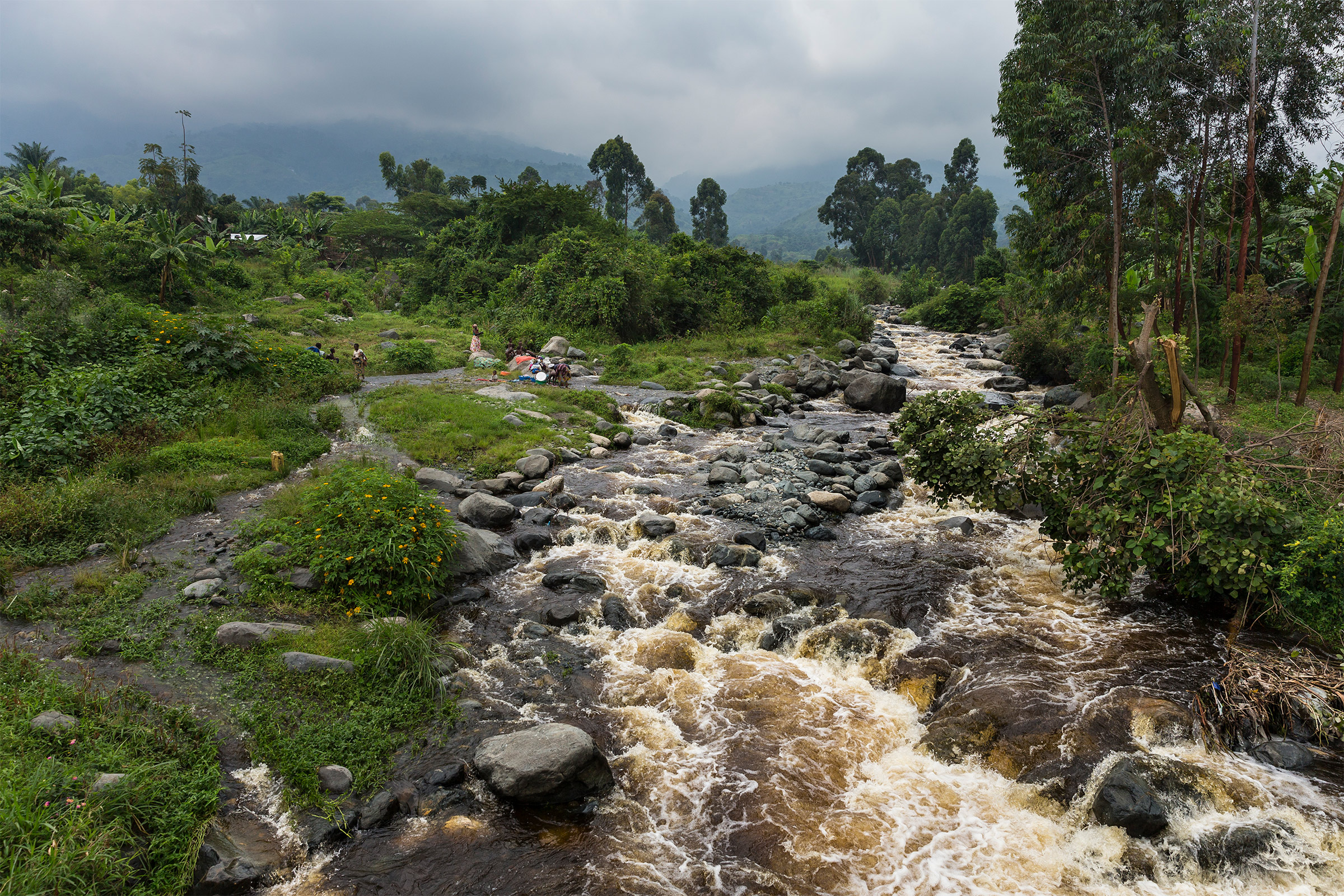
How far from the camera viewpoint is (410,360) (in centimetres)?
2528

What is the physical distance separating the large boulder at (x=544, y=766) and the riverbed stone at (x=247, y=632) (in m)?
3.19

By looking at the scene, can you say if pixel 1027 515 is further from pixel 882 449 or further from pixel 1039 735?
pixel 1039 735

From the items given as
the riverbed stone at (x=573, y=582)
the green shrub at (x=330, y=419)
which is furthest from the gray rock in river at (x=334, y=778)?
the green shrub at (x=330, y=419)

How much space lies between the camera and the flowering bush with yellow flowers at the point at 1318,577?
6930 mm

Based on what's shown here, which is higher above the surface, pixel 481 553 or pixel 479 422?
pixel 479 422

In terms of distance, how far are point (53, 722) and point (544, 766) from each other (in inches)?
171

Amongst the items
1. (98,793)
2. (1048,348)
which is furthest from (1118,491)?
(1048,348)

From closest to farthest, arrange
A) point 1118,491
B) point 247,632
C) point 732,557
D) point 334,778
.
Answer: point 334,778 < point 247,632 < point 1118,491 < point 732,557

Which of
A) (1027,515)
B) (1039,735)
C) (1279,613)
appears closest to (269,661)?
(1039,735)

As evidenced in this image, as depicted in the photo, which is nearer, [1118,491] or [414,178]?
[1118,491]

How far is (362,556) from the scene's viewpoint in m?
8.87

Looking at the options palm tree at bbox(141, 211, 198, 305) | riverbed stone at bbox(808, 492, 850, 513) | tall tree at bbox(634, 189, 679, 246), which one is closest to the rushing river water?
riverbed stone at bbox(808, 492, 850, 513)

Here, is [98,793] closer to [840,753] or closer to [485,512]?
[840,753]

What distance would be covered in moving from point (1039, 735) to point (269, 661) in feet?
28.3
